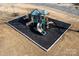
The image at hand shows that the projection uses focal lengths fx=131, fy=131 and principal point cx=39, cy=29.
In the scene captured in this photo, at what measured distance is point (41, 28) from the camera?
411 cm

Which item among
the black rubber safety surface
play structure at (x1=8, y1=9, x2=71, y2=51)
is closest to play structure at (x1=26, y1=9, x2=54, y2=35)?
play structure at (x1=8, y1=9, x2=71, y2=51)

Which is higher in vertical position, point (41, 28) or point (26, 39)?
point (41, 28)

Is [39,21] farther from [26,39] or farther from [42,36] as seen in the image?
[26,39]

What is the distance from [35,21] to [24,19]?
1.39ft

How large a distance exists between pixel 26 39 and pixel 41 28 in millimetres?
582

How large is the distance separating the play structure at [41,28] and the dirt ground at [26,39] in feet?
0.38

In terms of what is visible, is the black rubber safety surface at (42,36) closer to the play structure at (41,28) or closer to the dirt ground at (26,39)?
the play structure at (41,28)

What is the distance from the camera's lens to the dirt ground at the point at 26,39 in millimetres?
3907

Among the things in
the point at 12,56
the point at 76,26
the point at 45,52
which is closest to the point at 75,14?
the point at 76,26

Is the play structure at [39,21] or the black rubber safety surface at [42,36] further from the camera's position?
the play structure at [39,21]

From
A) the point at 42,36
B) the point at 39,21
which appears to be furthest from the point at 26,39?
the point at 39,21

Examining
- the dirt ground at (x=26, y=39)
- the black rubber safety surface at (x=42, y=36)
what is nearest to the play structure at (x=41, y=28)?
the black rubber safety surface at (x=42, y=36)

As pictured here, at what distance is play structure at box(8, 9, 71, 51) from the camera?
13.1 ft

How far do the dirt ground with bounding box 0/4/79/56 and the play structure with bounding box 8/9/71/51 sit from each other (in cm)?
12
